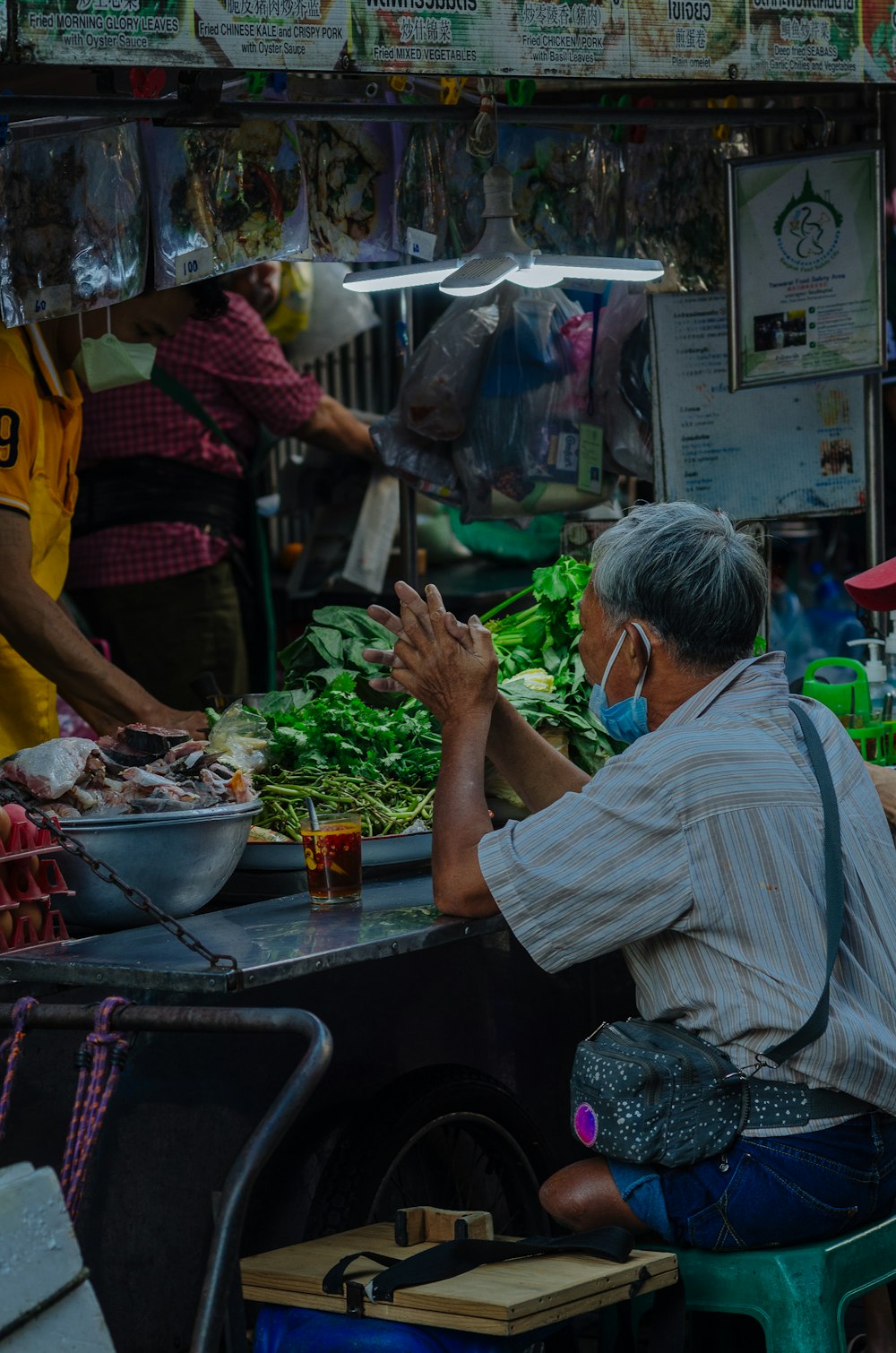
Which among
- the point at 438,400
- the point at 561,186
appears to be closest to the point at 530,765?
the point at 561,186

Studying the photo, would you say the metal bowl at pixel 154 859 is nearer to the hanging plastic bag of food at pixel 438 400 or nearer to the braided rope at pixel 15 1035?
the braided rope at pixel 15 1035

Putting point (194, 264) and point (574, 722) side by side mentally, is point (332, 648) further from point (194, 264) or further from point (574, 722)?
point (194, 264)

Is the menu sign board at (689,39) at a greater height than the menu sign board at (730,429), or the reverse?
the menu sign board at (689,39)

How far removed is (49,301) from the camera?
368 cm

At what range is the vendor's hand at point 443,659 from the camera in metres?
2.91

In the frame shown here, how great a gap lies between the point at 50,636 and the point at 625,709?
5.93 feet

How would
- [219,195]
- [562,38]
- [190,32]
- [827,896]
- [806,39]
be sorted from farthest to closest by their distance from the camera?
1. [219,195]
2. [806,39]
3. [562,38]
4. [190,32]
5. [827,896]

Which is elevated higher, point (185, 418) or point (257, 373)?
point (257, 373)

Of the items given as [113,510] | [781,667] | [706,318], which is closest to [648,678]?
[781,667]

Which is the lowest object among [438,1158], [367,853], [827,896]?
[438,1158]

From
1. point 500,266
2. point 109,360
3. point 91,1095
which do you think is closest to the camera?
point 91,1095

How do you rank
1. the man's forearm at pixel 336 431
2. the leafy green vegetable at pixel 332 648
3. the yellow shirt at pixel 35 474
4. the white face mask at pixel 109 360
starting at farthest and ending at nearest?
the man's forearm at pixel 336 431
the white face mask at pixel 109 360
the yellow shirt at pixel 35 474
the leafy green vegetable at pixel 332 648

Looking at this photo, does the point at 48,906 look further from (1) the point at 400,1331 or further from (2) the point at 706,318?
(2) the point at 706,318

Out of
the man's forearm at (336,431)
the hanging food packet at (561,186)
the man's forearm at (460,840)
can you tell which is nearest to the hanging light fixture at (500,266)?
the hanging food packet at (561,186)
